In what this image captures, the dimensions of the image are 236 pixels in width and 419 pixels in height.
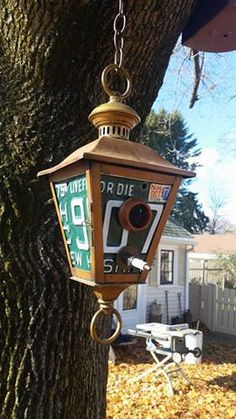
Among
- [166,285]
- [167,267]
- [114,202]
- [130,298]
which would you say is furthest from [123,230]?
[167,267]

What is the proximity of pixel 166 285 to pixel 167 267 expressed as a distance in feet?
1.52

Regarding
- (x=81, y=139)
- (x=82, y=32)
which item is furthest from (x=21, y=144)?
(x=82, y=32)

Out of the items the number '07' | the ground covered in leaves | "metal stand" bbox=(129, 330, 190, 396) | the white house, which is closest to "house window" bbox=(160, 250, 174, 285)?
the white house

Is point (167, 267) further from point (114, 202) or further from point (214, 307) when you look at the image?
point (114, 202)

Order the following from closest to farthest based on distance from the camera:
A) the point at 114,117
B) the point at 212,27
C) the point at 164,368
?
the point at 114,117
the point at 212,27
the point at 164,368

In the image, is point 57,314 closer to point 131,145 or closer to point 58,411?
point 58,411

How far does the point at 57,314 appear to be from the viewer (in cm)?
166

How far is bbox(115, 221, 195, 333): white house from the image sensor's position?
9352mm

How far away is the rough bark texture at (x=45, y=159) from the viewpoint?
1.63m

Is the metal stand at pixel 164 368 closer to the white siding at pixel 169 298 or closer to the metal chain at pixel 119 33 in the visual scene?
the white siding at pixel 169 298

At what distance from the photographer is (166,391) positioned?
5.70m

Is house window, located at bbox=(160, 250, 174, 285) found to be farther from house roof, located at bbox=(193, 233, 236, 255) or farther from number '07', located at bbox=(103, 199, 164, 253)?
house roof, located at bbox=(193, 233, 236, 255)

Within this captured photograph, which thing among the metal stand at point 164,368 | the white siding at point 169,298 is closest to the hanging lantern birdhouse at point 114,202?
the metal stand at point 164,368

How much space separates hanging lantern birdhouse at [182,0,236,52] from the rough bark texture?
0.58 feet
